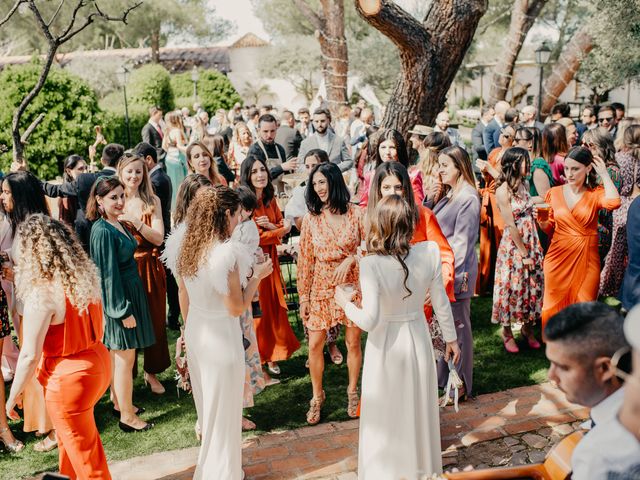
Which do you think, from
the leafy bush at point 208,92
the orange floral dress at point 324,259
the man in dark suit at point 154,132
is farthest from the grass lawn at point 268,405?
the leafy bush at point 208,92

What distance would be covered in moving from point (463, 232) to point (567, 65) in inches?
552

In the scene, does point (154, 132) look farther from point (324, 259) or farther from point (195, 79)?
point (195, 79)

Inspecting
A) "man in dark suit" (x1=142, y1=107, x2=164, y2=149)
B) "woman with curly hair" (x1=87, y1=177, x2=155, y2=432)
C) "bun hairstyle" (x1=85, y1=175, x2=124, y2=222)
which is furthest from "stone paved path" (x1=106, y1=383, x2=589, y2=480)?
"man in dark suit" (x1=142, y1=107, x2=164, y2=149)

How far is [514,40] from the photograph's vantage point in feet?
50.2

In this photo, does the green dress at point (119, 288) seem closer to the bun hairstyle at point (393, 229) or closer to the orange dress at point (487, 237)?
the bun hairstyle at point (393, 229)

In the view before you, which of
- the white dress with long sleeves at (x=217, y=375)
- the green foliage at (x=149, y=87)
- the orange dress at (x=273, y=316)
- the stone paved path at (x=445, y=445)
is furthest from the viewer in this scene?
the green foliage at (x=149, y=87)

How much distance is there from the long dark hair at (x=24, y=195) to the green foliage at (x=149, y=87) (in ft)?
64.0

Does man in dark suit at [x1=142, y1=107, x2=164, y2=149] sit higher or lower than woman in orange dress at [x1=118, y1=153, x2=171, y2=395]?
higher

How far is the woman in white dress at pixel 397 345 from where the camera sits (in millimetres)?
3330

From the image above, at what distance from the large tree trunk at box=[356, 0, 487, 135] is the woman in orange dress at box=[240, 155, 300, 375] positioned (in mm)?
2393

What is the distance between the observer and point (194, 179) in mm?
4281

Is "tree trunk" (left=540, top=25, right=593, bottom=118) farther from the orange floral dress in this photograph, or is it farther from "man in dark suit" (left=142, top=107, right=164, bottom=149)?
the orange floral dress

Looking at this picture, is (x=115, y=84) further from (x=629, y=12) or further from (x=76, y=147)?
(x=629, y=12)

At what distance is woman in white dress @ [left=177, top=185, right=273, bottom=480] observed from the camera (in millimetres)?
3398
